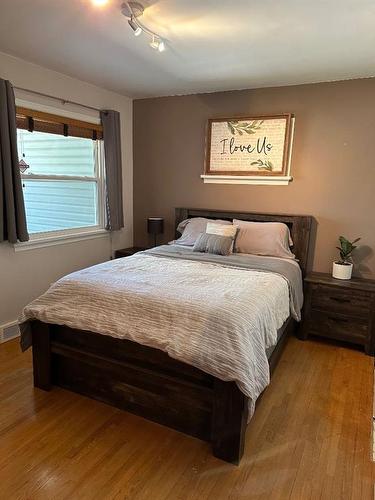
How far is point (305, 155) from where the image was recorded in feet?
10.9

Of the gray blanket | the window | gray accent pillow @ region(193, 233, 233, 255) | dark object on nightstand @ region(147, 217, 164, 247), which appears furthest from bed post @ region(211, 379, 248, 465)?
dark object on nightstand @ region(147, 217, 164, 247)

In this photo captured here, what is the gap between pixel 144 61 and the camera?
108 inches

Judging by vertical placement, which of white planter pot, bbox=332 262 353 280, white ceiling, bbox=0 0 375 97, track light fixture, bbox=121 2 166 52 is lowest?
white planter pot, bbox=332 262 353 280

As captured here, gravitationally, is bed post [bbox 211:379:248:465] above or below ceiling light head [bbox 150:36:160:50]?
below

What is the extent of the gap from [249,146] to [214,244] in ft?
3.84

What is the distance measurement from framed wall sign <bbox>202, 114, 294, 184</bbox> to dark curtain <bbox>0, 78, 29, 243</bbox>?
192 cm

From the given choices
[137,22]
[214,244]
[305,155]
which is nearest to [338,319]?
[214,244]

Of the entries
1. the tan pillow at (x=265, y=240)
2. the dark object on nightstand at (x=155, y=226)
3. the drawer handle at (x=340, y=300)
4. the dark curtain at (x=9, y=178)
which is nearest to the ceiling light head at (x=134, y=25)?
the dark curtain at (x=9, y=178)

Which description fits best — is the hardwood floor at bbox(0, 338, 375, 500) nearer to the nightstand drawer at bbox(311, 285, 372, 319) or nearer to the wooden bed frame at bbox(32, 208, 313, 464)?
the wooden bed frame at bbox(32, 208, 313, 464)

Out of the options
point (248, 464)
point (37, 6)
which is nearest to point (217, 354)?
point (248, 464)

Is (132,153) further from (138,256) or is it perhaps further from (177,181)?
(138,256)

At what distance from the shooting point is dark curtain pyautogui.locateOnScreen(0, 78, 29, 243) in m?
2.64

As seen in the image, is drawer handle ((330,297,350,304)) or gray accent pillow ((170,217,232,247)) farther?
gray accent pillow ((170,217,232,247))

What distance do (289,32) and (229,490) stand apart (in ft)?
8.65
